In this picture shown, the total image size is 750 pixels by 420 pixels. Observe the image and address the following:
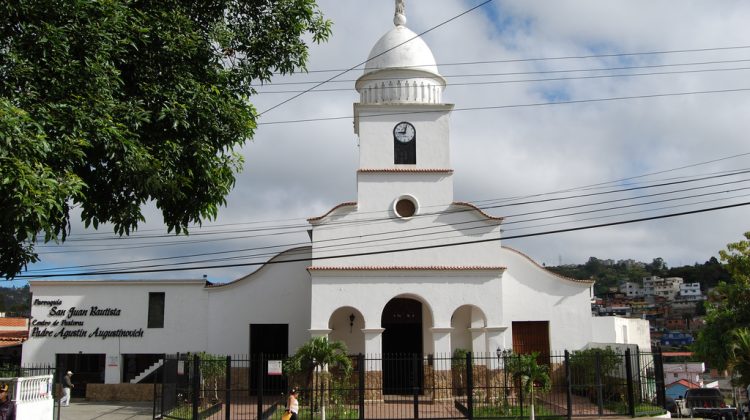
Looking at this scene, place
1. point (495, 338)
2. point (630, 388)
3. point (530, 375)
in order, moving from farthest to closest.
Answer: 1. point (495, 338)
2. point (630, 388)
3. point (530, 375)

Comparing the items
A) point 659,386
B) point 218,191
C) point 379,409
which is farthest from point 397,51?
point 218,191

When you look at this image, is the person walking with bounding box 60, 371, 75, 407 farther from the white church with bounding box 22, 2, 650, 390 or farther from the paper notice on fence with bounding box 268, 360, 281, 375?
the paper notice on fence with bounding box 268, 360, 281, 375

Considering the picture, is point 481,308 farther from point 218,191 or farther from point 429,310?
point 218,191

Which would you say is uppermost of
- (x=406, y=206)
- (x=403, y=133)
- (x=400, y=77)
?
(x=400, y=77)

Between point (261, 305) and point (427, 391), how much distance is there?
8.05 m

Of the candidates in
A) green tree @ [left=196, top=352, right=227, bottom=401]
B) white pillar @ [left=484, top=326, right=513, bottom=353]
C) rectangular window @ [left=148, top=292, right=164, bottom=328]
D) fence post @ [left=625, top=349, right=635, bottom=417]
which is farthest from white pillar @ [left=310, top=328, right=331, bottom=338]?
fence post @ [left=625, top=349, right=635, bottom=417]

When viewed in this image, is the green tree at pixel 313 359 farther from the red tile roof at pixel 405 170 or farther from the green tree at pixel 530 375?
the red tile roof at pixel 405 170

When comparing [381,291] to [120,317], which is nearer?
[381,291]

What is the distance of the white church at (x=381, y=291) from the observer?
24.5 metres

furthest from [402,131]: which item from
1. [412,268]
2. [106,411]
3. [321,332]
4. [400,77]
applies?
[106,411]

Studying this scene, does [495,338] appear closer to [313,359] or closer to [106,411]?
[313,359]

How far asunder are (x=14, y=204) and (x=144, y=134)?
2497 mm

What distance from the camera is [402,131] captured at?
86.3 feet

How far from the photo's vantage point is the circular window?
83.5ft
